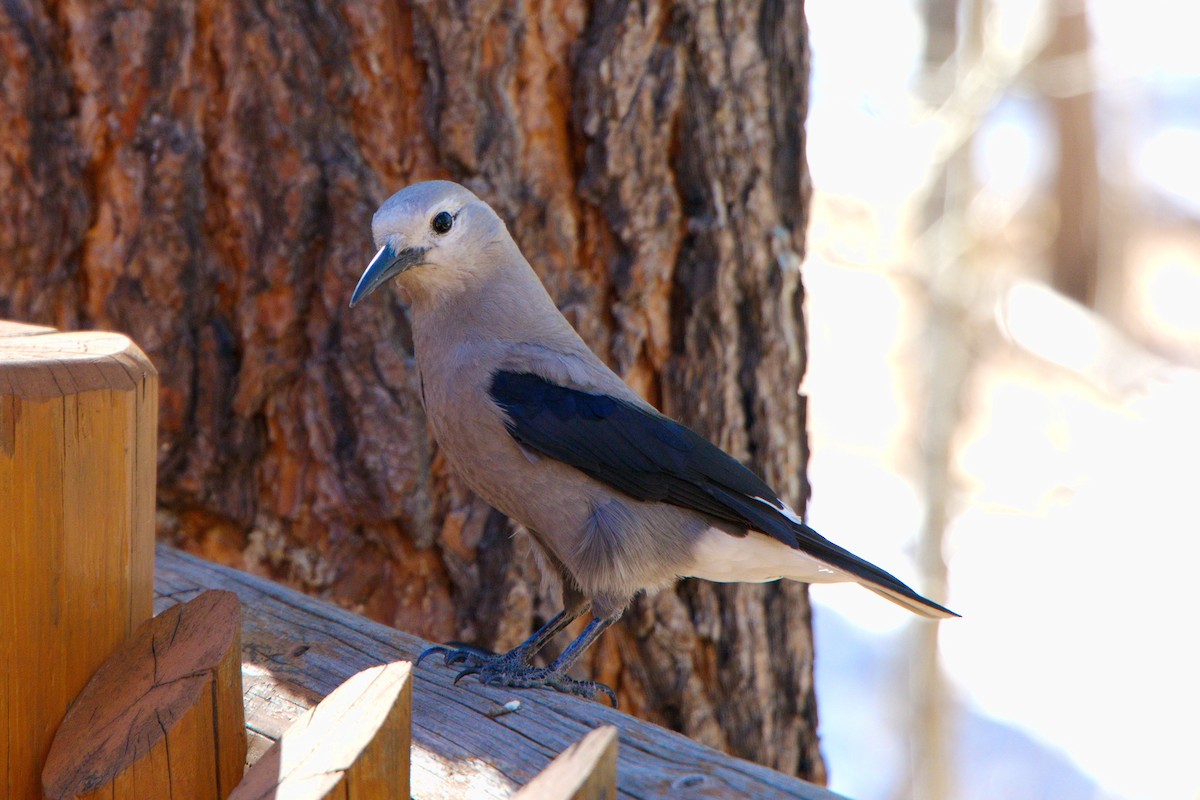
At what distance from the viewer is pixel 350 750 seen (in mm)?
1203

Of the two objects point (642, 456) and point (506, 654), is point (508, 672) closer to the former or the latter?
point (506, 654)

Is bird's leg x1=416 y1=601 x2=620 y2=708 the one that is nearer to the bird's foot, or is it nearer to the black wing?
the bird's foot

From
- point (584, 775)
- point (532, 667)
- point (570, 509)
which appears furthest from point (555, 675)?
point (584, 775)

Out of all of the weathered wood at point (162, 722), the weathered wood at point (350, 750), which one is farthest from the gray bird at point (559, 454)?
the weathered wood at point (350, 750)

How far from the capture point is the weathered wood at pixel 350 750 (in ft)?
3.88

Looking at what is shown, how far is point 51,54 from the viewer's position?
2.68m

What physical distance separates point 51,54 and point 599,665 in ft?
6.43

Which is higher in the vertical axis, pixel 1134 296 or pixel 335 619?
pixel 1134 296

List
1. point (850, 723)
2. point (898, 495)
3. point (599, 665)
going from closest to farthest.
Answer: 1. point (599, 665)
2. point (850, 723)
3. point (898, 495)

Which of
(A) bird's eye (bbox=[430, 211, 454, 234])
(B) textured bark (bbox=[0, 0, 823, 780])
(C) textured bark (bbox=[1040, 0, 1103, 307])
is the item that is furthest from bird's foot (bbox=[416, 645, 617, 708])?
(C) textured bark (bbox=[1040, 0, 1103, 307])

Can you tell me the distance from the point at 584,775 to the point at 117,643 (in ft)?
2.61

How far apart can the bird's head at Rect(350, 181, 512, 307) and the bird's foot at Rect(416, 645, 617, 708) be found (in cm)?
67

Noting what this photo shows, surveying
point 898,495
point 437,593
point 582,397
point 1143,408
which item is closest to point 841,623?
point 898,495

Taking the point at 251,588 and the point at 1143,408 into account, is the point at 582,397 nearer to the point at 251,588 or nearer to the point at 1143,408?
the point at 251,588
